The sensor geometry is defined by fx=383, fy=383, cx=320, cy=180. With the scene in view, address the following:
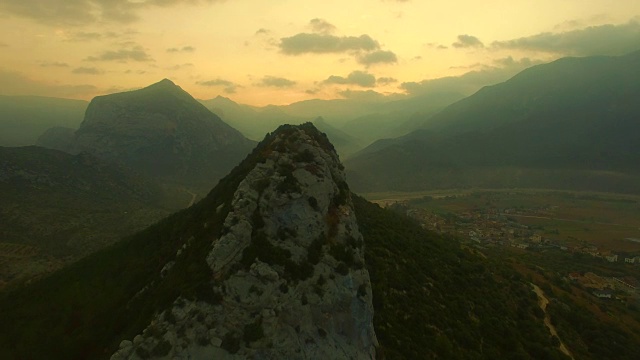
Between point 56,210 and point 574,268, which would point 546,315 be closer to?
point 574,268

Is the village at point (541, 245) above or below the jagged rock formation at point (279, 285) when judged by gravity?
below

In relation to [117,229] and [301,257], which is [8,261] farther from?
[301,257]

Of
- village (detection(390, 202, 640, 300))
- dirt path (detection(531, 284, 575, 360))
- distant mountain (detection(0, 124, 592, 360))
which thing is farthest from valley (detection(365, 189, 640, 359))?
distant mountain (detection(0, 124, 592, 360))

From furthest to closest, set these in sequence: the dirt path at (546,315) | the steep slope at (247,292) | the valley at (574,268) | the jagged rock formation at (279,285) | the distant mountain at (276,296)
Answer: the valley at (574,268), the dirt path at (546,315), the distant mountain at (276,296), the steep slope at (247,292), the jagged rock formation at (279,285)

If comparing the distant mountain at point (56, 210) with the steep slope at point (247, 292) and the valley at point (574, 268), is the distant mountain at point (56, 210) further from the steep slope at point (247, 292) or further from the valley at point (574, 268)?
the valley at point (574, 268)

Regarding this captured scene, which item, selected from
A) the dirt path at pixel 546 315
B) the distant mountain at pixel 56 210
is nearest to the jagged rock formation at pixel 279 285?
the dirt path at pixel 546 315

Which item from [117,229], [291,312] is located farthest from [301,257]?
[117,229]

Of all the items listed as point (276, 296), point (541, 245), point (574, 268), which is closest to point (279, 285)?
point (276, 296)
